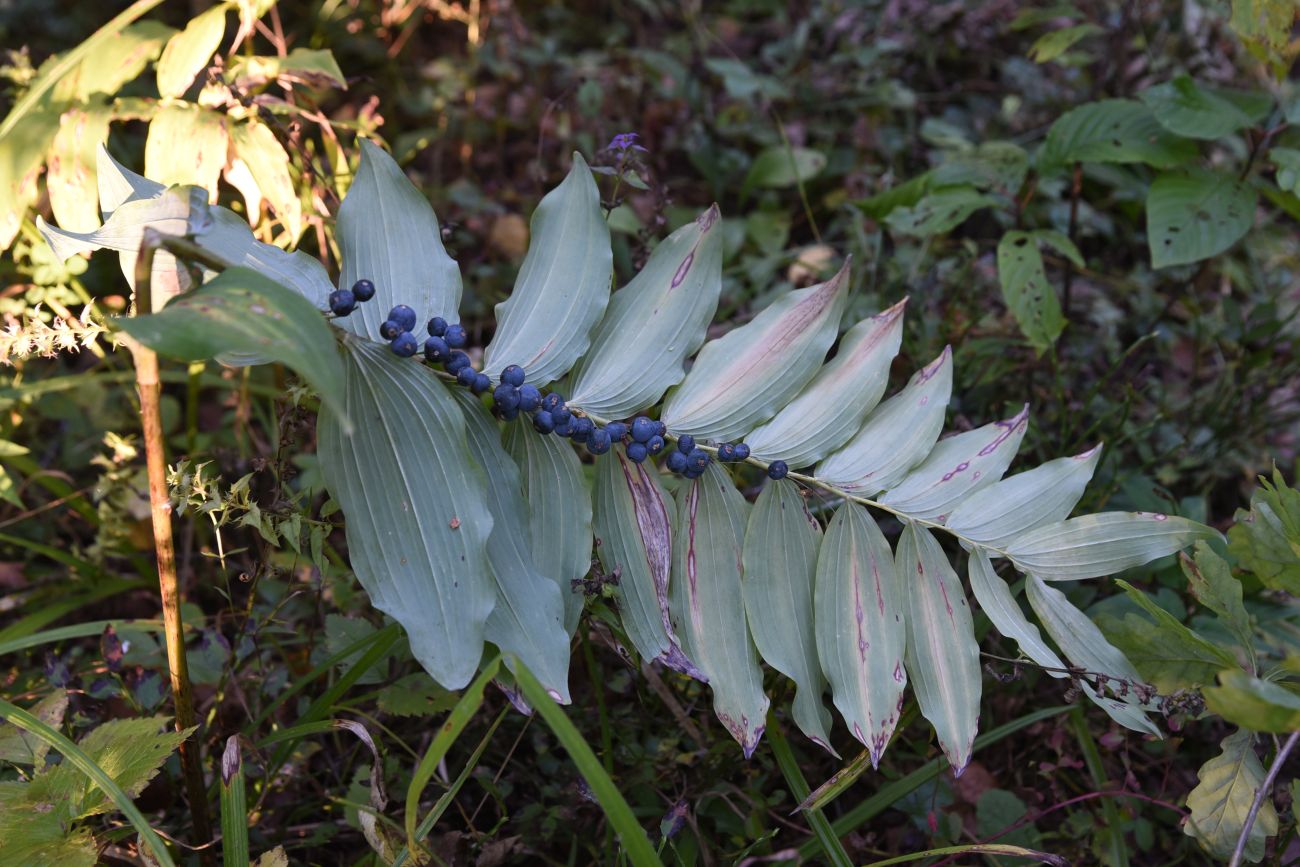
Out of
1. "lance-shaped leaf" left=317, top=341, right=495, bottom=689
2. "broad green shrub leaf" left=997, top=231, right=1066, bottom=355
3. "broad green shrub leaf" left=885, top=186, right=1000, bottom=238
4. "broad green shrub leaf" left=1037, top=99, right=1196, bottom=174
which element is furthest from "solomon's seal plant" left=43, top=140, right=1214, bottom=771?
"broad green shrub leaf" left=1037, top=99, right=1196, bottom=174

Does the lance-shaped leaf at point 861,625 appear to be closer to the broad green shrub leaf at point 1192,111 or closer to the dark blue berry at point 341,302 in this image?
the dark blue berry at point 341,302

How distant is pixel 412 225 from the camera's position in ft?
4.79

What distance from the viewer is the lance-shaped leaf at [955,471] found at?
1.53 metres

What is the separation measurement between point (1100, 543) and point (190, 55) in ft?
6.51

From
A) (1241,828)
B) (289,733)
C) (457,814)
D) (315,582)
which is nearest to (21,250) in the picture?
(315,582)

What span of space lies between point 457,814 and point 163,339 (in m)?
1.12

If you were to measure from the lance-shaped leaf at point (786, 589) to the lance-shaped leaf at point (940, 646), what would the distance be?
0.49ft

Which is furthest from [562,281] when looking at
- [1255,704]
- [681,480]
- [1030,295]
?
[1030,295]

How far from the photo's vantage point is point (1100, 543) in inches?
58.6

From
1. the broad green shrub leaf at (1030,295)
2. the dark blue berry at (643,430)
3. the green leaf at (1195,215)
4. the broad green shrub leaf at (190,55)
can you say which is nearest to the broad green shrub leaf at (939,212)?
A: the broad green shrub leaf at (1030,295)

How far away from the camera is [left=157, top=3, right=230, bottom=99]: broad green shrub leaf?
1970 millimetres

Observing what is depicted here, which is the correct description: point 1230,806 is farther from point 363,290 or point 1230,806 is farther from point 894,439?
point 363,290

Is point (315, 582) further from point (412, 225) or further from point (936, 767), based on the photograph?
point (936, 767)

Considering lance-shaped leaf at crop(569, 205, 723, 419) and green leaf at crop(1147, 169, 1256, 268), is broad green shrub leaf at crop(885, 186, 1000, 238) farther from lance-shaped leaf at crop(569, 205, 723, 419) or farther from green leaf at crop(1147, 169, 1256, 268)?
lance-shaped leaf at crop(569, 205, 723, 419)
